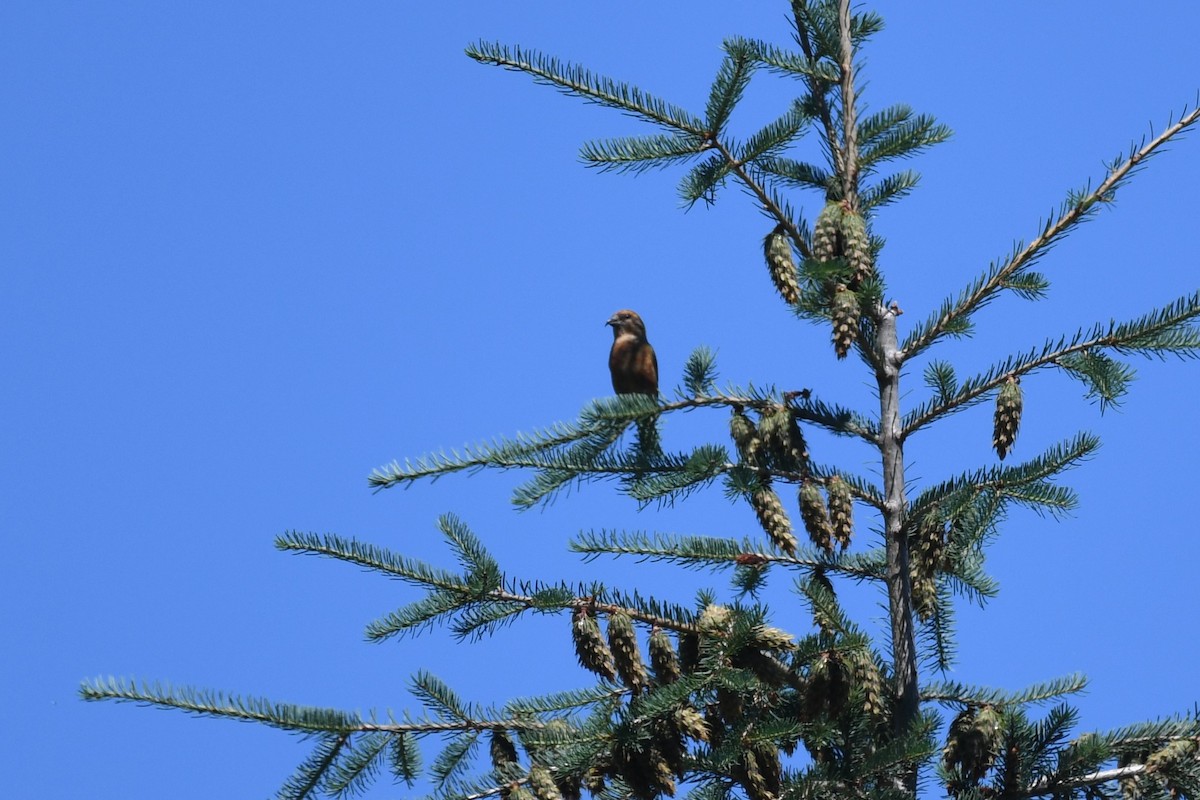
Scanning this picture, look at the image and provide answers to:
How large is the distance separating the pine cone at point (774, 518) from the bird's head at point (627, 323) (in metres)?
4.13

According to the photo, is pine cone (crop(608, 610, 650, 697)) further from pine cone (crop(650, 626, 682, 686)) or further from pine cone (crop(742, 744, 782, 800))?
pine cone (crop(742, 744, 782, 800))

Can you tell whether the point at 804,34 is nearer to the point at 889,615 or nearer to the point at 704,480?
the point at 704,480

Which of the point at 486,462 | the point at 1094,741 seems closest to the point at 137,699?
the point at 486,462

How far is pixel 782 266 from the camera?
14.7 feet

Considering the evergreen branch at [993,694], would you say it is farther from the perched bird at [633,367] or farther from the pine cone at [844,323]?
the perched bird at [633,367]

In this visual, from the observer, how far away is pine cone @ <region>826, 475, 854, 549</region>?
4.11m

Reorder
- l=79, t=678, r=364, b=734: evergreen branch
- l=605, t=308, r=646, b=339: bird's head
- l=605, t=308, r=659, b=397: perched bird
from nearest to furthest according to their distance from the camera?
l=79, t=678, r=364, b=734: evergreen branch, l=605, t=308, r=659, b=397: perched bird, l=605, t=308, r=646, b=339: bird's head

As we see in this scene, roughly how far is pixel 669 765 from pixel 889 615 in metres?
0.87

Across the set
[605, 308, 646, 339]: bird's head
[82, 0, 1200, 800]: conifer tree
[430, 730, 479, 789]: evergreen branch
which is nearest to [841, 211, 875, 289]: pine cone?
[82, 0, 1200, 800]: conifer tree

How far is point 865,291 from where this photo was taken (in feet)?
13.7

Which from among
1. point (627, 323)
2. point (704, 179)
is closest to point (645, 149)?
point (704, 179)

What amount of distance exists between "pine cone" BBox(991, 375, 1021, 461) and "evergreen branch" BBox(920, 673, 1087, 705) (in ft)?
2.51

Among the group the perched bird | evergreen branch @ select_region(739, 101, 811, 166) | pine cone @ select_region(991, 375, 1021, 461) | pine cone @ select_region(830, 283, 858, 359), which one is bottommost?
pine cone @ select_region(991, 375, 1021, 461)

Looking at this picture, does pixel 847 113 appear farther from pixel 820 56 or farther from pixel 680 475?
pixel 680 475
